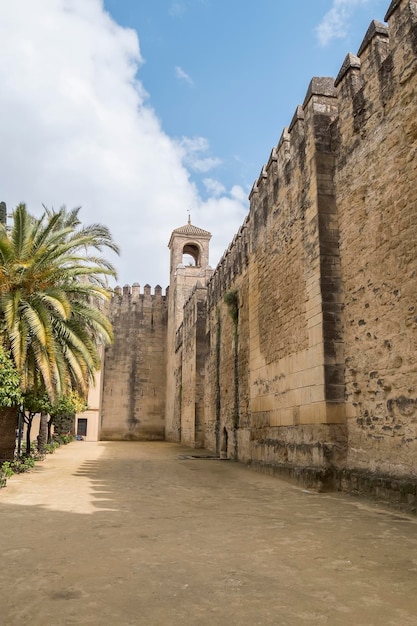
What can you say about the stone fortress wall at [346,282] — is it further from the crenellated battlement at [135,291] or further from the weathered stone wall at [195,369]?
the crenellated battlement at [135,291]

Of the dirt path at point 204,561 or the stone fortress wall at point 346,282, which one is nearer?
the dirt path at point 204,561

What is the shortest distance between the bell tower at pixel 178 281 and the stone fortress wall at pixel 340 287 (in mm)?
13421

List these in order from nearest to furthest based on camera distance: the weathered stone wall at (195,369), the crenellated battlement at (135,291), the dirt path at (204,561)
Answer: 1. the dirt path at (204,561)
2. the weathered stone wall at (195,369)
3. the crenellated battlement at (135,291)

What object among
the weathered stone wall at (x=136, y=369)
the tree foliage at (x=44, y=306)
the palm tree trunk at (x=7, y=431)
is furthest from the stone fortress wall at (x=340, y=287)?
the weathered stone wall at (x=136, y=369)

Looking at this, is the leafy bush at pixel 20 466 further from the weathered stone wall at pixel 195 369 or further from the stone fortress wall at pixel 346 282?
the weathered stone wall at pixel 195 369

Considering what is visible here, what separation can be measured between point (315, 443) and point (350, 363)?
4.74ft

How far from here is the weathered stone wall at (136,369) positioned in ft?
97.8

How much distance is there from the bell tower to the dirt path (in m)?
20.4

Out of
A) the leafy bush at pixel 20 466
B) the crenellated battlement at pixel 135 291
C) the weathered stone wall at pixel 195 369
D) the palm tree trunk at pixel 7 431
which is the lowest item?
the leafy bush at pixel 20 466

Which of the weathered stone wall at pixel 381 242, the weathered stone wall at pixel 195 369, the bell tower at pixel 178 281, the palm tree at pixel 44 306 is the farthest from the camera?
the bell tower at pixel 178 281

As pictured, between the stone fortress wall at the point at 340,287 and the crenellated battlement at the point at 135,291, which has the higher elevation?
the crenellated battlement at the point at 135,291

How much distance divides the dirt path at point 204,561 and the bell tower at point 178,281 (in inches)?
802

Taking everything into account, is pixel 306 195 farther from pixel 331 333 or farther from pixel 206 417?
pixel 206 417

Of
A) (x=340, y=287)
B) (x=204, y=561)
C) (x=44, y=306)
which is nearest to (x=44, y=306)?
(x=44, y=306)
